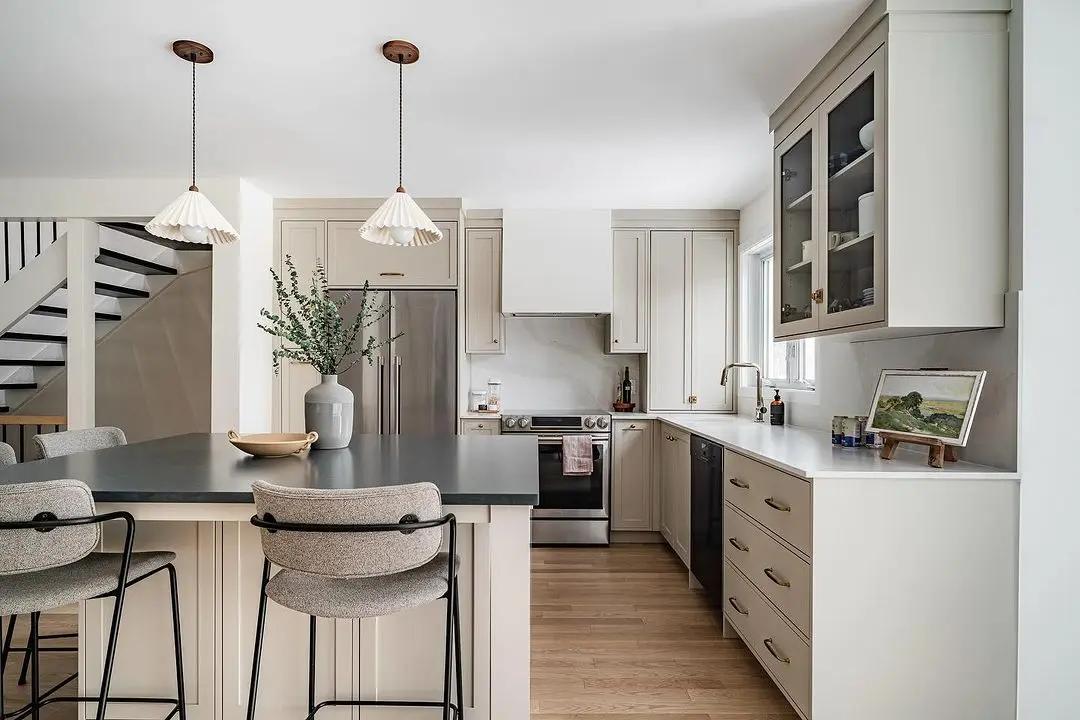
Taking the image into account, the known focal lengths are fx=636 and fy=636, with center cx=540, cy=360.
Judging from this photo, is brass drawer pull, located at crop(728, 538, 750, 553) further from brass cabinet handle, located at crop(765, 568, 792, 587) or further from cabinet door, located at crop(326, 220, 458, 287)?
cabinet door, located at crop(326, 220, 458, 287)

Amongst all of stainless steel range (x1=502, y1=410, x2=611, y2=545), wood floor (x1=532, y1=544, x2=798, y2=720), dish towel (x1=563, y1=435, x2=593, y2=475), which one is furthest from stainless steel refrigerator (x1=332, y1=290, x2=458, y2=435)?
wood floor (x1=532, y1=544, x2=798, y2=720)

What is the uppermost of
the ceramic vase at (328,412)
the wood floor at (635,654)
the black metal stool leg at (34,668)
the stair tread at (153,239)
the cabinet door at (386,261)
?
the stair tread at (153,239)

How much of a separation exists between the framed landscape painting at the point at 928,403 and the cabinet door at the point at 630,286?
7.91 feet

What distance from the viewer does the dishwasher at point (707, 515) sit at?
301 cm

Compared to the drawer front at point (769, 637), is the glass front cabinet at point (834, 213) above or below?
above

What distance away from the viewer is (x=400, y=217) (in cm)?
232

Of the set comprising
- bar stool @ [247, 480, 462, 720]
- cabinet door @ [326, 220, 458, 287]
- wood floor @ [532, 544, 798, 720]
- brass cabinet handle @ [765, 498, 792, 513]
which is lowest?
wood floor @ [532, 544, 798, 720]

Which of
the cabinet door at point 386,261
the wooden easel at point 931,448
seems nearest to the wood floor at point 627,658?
the wooden easel at point 931,448

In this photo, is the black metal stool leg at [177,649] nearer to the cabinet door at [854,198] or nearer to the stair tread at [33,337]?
the cabinet door at [854,198]

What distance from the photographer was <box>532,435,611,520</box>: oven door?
442 centimetres

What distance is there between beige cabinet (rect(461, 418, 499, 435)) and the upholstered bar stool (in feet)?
7.33

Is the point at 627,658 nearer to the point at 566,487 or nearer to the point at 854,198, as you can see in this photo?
the point at 566,487

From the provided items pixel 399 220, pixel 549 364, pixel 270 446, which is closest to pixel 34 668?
pixel 270 446

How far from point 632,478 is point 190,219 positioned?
326 centimetres
